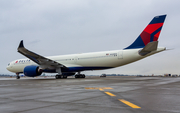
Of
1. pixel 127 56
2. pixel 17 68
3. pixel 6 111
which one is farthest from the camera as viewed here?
pixel 17 68

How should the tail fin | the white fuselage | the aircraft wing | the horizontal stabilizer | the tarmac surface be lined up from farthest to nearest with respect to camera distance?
the aircraft wing
the white fuselage
the tail fin
the horizontal stabilizer
the tarmac surface

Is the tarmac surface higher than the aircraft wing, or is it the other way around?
the aircraft wing

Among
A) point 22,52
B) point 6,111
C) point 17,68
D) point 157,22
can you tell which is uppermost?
point 157,22

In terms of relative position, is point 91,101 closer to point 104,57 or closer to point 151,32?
point 151,32

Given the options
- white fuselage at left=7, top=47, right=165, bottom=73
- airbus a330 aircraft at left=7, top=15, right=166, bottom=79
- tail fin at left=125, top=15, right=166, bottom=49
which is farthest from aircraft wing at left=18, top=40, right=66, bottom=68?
tail fin at left=125, top=15, right=166, bottom=49

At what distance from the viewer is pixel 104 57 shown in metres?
29.1

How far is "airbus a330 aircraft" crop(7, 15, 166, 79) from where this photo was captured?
84.2ft

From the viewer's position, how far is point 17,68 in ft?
125

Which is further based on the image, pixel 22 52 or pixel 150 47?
pixel 22 52

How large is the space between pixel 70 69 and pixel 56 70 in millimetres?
2682

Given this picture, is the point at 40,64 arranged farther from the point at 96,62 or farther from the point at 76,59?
the point at 96,62

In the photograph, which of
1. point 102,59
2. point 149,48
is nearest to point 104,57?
point 102,59

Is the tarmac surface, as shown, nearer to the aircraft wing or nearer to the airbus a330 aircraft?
the airbus a330 aircraft

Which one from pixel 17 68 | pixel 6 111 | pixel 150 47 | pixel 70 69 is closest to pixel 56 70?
pixel 70 69
